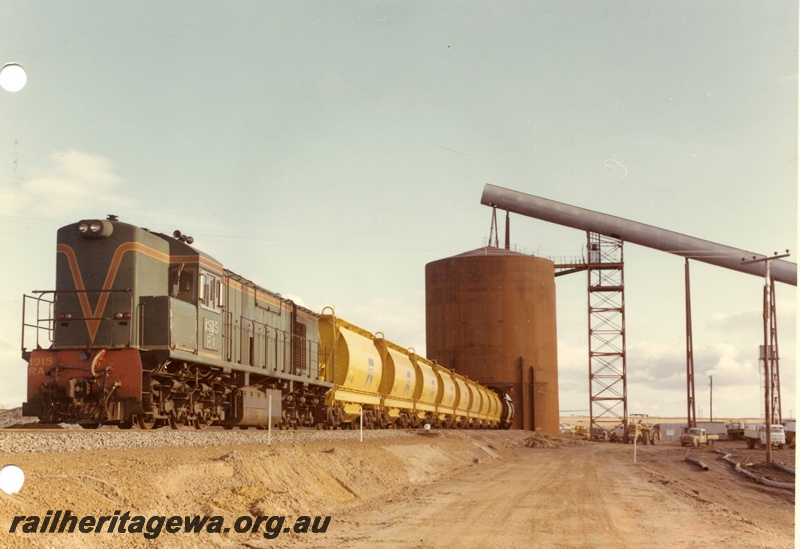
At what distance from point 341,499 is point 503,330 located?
165 feet

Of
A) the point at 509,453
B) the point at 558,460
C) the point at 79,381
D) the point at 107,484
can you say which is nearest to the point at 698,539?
the point at 107,484

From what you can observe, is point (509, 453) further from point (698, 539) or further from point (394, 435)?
point (698, 539)

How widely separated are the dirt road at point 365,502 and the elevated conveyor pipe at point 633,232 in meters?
39.4

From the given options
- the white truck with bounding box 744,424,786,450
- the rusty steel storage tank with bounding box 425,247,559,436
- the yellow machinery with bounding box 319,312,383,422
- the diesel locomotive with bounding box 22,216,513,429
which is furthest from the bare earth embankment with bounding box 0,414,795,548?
the rusty steel storage tank with bounding box 425,247,559,436

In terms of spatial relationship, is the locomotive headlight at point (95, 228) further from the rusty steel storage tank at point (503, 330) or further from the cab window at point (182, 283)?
the rusty steel storage tank at point (503, 330)

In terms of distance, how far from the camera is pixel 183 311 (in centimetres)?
1859

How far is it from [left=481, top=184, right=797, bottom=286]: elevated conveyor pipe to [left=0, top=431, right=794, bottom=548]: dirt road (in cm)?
3936

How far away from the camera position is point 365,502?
1609cm

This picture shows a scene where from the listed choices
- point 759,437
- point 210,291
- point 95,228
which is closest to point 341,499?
point 210,291

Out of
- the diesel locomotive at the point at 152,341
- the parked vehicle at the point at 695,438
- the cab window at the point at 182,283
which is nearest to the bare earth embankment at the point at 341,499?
the diesel locomotive at the point at 152,341

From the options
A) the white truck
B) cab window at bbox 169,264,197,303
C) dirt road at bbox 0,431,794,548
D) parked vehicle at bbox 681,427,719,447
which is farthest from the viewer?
the white truck

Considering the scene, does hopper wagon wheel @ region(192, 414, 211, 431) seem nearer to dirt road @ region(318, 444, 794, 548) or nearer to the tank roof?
dirt road @ region(318, 444, 794, 548)

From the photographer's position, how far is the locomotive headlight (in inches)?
729

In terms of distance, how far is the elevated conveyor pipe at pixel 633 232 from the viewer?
5991cm
